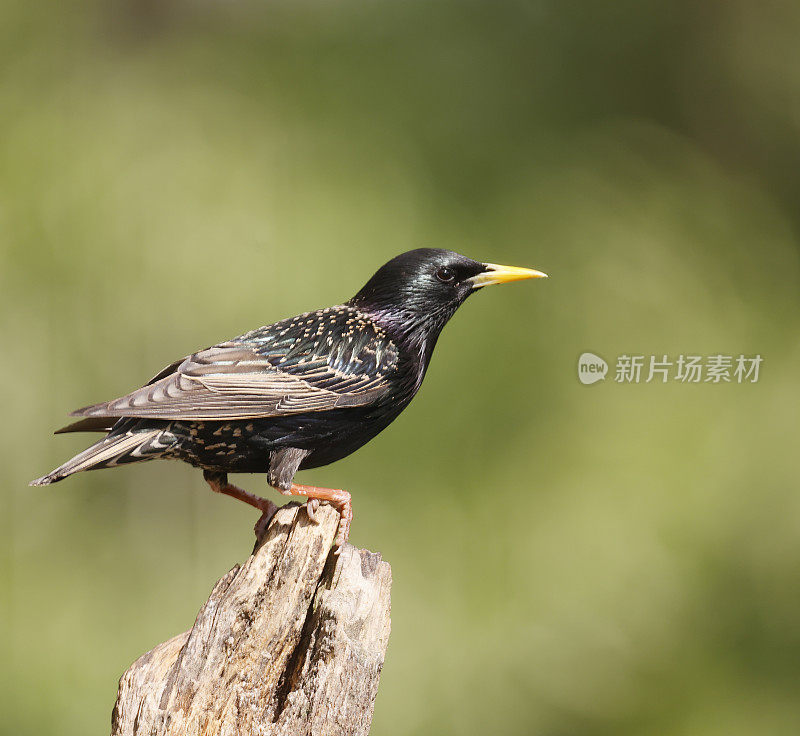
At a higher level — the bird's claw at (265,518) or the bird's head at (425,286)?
the bird's head at (425,286)

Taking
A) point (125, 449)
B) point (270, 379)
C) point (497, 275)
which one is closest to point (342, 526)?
point (270, 379)

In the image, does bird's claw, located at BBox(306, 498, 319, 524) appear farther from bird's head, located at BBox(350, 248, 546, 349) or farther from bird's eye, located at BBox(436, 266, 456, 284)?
bird's eye, located at BBox(436, 266, 456, 284)

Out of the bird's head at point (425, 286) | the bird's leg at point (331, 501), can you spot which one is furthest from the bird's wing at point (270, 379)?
the bird's leg at point (331, 501)

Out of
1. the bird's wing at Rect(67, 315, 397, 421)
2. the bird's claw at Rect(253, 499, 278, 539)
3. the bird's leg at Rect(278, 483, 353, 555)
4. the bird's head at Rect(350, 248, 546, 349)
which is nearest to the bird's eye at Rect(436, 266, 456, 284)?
the bird's head at Rect(350, 248, 546, 349)

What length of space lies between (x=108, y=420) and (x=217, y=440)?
46cm

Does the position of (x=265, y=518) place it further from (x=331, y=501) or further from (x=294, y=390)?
(x=294, y=390)

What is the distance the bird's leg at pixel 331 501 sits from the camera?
2.74m

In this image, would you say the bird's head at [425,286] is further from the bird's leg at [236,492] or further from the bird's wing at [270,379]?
the bird's leg at [236,492]

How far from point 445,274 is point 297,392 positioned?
733mm

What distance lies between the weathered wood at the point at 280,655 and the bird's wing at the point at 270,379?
41 centimetres

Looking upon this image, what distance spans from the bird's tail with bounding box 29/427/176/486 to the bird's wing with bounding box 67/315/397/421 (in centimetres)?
14

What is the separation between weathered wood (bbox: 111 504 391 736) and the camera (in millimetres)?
2486

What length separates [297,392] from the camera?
282cm

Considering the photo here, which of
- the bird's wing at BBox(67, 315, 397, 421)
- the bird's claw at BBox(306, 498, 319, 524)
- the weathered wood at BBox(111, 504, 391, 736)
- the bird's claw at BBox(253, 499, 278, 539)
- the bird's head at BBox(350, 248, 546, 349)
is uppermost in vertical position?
the bird's head at BBox(350, 248, 546, 349)
